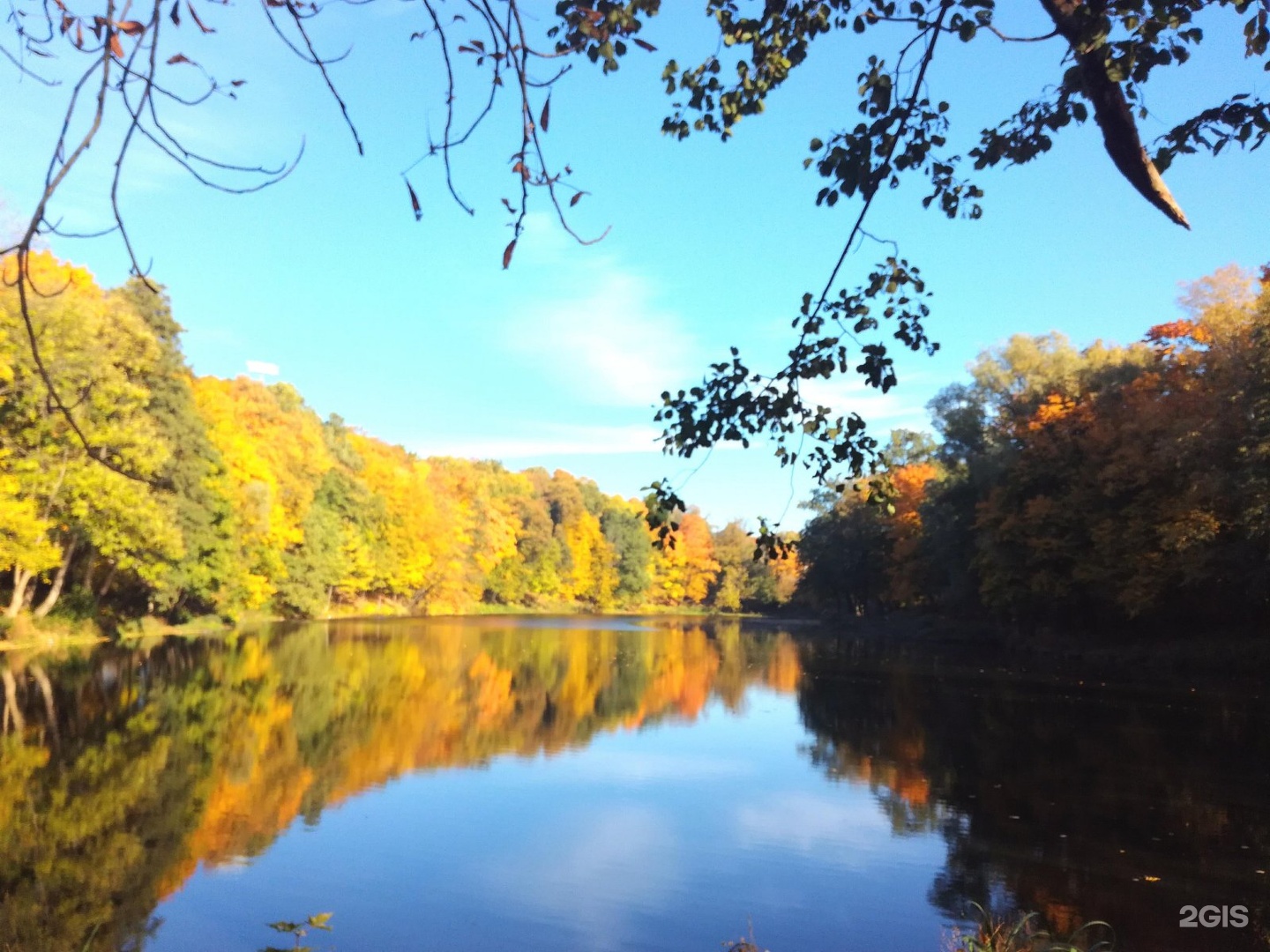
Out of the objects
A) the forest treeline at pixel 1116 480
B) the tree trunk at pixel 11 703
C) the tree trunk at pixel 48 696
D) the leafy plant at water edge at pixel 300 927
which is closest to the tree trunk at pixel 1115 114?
the leafy plant at water edge at pixel 300 927

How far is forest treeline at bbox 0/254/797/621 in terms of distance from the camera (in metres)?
23.3

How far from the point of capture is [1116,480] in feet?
93.5

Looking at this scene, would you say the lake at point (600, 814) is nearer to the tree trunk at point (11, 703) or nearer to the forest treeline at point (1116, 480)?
the tree trunk at point (11, 703)

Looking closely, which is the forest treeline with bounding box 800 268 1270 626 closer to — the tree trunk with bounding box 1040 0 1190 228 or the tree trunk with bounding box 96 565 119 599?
the tree trunk with bounding box 1040 0 1190 228

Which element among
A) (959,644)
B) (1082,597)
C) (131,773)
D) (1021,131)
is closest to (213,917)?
(131,773)

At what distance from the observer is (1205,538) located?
2447 centimetres

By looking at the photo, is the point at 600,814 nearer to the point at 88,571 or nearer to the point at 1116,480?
the point at 1116,480

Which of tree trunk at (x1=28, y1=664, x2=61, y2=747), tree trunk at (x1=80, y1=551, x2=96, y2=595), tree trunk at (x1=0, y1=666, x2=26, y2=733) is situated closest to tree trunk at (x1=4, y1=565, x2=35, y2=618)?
tree trunk at (x1=80, y1=551, x2=96, y2=595)

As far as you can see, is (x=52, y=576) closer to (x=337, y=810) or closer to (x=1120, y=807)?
(x=337, y=810)

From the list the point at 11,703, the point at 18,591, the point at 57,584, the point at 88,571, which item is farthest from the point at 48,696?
the point at 88,571

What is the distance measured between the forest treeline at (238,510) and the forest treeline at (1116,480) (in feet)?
32.5

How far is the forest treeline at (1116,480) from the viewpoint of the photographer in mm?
23141

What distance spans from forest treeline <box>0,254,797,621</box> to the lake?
327 centimetres

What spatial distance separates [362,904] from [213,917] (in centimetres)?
111
